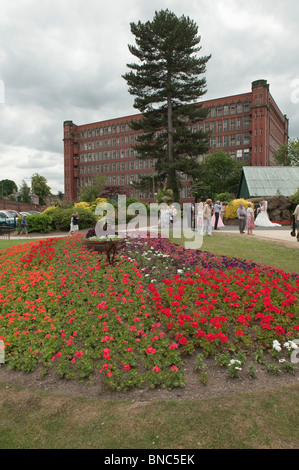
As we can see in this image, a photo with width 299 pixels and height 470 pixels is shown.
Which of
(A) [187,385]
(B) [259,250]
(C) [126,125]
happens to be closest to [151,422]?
A: (A) [187,385]

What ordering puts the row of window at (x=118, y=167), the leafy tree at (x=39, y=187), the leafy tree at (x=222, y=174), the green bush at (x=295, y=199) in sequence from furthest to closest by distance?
1. the row of window at (x=118, y=167)
2. the leafy tree at (x=39, y=187)
3. the leafy tree at (x=222, y=174)
4. the green bush at (x=295, y=199)

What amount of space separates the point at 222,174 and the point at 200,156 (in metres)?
17.3

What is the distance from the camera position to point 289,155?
227 feet

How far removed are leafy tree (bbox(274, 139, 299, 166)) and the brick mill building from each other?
2469 mm

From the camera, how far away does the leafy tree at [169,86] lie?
100.0 feet

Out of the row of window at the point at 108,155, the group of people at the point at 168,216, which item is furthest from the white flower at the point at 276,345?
the row of window at the point at 108,155

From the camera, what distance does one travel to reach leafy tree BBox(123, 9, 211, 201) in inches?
1200

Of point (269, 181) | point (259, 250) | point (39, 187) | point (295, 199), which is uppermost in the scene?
point (39, 187)

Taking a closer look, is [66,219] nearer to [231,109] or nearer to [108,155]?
[231,109]

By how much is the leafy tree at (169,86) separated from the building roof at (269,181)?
18.8ft

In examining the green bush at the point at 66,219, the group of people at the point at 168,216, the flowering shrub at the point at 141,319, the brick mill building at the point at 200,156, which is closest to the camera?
the flowering shrub at the point at 141,319

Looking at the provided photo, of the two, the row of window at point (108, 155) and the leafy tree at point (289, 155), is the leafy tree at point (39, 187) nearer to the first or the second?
the row of window at point (108, 155)

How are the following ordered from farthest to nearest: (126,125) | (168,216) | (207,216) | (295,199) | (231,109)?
(126,125) → (231,109) → (295,199) → (168,216) → (207,216)

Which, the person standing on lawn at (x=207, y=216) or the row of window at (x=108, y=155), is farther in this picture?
the row of window at (x=108, y=155)
